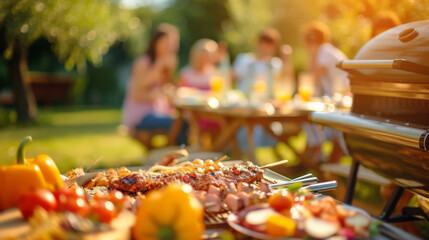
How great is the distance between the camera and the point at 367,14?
19.1 ft

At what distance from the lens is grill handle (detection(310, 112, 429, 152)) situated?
2287mm

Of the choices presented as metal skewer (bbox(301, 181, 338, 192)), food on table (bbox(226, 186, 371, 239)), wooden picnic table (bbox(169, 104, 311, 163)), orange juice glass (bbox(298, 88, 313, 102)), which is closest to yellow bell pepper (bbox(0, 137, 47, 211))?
food on table (bbox(226, 186, 371, 239))

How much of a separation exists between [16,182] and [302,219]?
96cm

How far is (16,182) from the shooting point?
1.54 metres

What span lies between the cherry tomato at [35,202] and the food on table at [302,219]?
0.59m

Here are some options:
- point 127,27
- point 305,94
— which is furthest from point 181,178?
point 127,27

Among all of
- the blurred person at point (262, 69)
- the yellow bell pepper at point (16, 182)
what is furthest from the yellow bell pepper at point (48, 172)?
the blurred person at point (262, 69)

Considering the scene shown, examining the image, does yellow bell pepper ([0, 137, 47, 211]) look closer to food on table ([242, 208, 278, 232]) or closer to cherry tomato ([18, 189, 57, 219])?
cherry tomato ([18, 189, 57, 219])

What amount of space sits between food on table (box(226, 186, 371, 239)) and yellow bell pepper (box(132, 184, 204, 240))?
0.24 m

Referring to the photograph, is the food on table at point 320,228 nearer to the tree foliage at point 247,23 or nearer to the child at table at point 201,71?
the child at table at point 201,71

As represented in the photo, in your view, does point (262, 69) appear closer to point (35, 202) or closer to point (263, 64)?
point (263, 64)

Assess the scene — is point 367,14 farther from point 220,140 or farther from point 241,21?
point 241,21

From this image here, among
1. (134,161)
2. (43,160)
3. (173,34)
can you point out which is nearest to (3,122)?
(134,161)

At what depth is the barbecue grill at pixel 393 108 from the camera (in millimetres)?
2441
